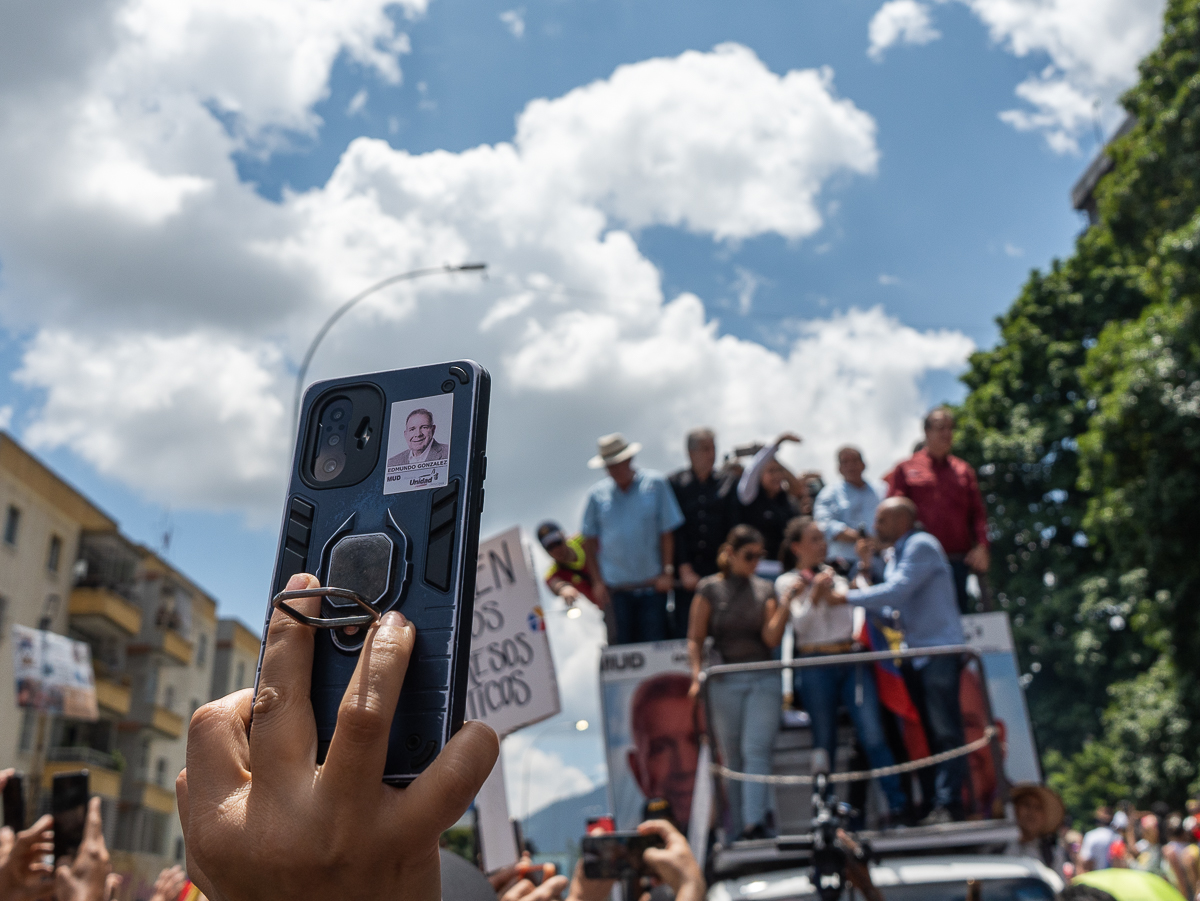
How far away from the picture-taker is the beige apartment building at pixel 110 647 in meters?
36.4

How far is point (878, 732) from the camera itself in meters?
5.86

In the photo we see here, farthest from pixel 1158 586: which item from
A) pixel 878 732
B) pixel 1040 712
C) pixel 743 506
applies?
pixel 878 732

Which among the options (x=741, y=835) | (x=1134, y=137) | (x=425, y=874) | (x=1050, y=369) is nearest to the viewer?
(x=425, y=874)

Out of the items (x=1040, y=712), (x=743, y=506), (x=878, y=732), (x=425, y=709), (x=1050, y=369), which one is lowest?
(x=425, y=709)

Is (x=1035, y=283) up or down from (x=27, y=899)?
up

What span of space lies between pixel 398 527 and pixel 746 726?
4883mm

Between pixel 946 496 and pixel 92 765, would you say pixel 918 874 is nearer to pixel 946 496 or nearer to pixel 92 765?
pixel 946 496

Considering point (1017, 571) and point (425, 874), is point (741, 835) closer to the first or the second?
point (425, 874)

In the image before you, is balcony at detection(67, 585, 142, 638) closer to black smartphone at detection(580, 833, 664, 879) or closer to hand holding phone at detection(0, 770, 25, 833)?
hand holding phone at detection(0, 770, 25, 833)

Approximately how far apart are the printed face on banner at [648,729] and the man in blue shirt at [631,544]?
0.59m

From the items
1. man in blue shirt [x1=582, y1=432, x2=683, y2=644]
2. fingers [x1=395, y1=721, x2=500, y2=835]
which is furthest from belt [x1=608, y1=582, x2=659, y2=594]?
fingers [x1=395, y1=721, x2=500, y2=835]

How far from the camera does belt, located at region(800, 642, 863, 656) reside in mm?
6473

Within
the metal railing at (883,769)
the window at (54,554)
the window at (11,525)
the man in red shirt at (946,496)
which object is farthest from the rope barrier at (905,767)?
the window at (54,554)

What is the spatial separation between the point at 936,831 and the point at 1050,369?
24967 mm
